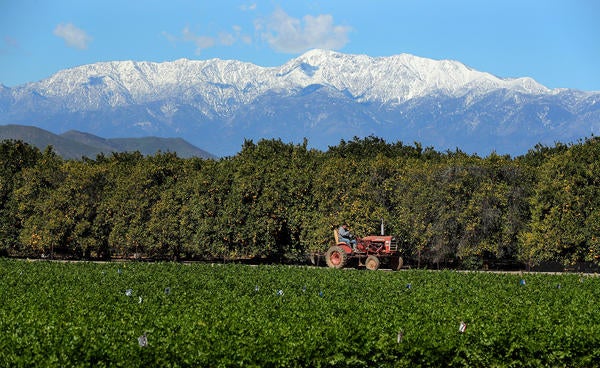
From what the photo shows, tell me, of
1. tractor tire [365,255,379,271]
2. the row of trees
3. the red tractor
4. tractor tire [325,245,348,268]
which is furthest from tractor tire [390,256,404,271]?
the row of trees

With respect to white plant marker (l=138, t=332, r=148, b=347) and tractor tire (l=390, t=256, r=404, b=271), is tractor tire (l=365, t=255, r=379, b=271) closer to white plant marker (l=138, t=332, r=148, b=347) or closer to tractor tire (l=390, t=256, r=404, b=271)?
tractor tire (l=390, t=256, r=404, b=271)

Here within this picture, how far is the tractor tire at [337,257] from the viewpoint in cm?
3912

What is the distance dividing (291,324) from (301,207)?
30543 millimetres

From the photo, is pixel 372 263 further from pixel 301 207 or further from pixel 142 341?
pixel 142 341

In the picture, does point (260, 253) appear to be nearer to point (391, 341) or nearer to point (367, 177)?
point (367, 177)

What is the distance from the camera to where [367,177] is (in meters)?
46.6

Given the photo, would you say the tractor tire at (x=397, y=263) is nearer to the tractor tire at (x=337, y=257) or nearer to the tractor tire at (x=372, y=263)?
the tractor tire at (x=372, y=263)

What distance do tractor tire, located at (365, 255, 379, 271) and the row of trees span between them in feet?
21.9

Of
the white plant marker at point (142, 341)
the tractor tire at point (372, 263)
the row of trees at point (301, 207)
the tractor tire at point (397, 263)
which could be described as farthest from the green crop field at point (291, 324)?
the row of trees at point (301, 207)

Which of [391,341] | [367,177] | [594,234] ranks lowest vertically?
[391,341]

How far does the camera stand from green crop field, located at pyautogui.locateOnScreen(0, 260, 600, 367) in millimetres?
14000

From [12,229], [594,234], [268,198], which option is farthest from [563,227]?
[12,229]

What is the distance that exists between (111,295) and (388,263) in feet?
84.5

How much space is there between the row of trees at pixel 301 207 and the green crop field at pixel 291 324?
16.2 m
